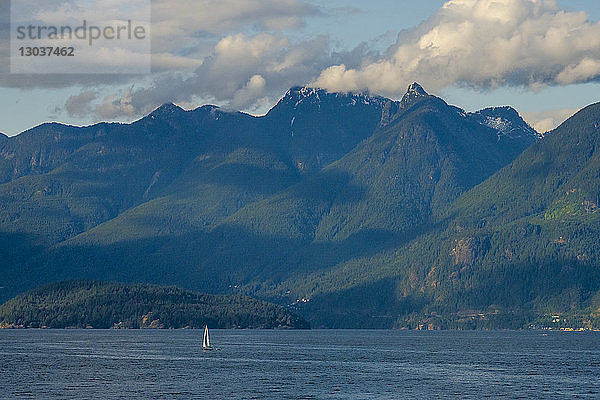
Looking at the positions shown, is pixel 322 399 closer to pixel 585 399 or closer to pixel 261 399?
pixel 261 399

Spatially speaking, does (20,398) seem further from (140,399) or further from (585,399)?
(585,399)

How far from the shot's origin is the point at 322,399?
655 feet

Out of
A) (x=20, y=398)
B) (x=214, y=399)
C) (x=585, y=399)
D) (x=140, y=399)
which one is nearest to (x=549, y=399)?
(x=585, y=399)

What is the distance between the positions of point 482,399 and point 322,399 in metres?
28.0

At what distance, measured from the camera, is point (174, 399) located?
198750 millimetres

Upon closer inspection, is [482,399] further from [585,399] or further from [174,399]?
[174,399]

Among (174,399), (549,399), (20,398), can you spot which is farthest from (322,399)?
(20,398)

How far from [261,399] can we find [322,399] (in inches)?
420

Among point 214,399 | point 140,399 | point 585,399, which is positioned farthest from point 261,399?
point 585,399

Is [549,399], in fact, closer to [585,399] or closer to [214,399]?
[585,399]

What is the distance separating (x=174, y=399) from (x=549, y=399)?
65.6 metres

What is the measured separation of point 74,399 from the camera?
646 ft

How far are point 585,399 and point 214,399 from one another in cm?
6480

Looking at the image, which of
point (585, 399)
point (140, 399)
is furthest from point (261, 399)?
point (585, 399)
